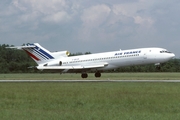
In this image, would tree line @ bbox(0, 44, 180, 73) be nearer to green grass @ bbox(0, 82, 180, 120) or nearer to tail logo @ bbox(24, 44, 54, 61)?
tail logo @ bbox(24, 44, 54, 61)

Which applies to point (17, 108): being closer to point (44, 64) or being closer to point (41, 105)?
point (41, 105)

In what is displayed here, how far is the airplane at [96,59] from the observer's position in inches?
1982

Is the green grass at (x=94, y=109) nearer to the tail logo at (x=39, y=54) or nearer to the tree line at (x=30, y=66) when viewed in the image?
the tail logo at (x=39, y=54)

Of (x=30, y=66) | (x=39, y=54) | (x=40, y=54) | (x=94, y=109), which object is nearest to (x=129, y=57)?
(x=40, y=54)

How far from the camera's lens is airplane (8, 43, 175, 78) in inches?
1982

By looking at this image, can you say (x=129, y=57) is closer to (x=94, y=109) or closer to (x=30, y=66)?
(x=94, y=109)

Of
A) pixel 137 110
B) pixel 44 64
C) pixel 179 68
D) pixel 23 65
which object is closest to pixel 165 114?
pixel 137 110

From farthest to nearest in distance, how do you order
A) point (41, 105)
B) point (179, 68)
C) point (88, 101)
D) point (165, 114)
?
point (179, 68)
point (88, 101)
point (41, 105)
point (165, 114)

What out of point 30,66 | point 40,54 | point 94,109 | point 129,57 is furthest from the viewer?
point 30,66

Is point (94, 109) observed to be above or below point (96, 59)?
below

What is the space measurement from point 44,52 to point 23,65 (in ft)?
140

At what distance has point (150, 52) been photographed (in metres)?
50.2

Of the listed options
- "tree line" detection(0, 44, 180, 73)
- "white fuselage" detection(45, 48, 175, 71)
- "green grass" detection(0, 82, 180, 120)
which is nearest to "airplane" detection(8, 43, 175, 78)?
"white fuselage" detection(45, 48, 175, 71)

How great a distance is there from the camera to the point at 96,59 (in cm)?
5438
